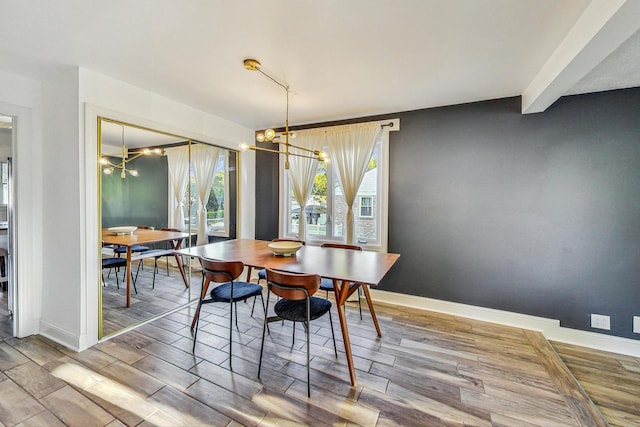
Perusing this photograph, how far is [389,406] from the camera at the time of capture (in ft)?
5.59

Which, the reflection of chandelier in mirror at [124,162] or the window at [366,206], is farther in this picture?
the window at [366,206]

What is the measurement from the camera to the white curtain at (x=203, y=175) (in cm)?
342

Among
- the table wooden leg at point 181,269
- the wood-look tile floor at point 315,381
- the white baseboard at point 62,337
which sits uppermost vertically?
the table wooden leg at point 181,269

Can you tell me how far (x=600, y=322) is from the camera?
8.31 ft

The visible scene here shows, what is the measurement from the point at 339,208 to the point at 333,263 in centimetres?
164

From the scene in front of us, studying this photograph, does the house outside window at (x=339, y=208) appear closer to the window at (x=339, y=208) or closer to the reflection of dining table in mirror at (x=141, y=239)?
the window at (x=339, y=208)

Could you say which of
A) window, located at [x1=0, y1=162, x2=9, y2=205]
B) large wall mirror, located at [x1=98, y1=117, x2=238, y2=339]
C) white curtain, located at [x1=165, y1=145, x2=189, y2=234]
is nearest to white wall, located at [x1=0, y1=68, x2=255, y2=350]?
large wall mirror, located at [x1=98, y1=117, x2=238, y2=339]

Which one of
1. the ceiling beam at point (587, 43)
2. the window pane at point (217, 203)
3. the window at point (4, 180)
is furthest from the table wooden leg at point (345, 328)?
the window at point (4, 180)

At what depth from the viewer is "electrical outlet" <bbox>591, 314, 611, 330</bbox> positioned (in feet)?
8.24

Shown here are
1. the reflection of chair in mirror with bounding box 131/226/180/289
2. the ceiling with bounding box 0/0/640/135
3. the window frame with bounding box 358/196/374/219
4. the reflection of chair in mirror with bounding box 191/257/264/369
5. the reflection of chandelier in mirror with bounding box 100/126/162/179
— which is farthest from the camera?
the window frame with bounding box 358/196/374/219

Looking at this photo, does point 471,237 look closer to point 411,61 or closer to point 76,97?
point 411,61

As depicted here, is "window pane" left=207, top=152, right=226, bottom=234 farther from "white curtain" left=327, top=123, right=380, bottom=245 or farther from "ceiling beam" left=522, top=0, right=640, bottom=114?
"ceiling beam" left=522, top=0, right=640, bottom=114

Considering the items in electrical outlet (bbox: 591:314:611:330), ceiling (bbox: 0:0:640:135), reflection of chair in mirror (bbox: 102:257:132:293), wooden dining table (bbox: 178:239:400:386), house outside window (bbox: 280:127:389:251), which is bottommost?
electrical outlet (bbox: 591:314:611:330)

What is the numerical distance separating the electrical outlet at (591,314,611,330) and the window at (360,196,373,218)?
2.43 metres
